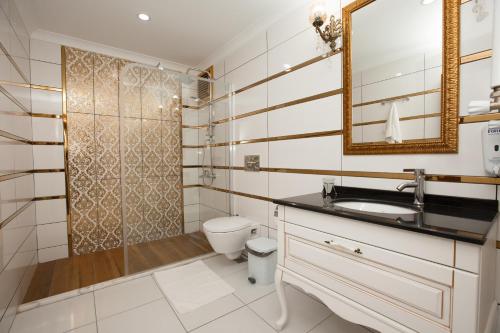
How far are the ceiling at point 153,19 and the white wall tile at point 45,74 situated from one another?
13.3 inches

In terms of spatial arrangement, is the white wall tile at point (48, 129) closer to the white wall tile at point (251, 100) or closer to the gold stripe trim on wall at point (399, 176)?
the white wall tile at point (251, 100)

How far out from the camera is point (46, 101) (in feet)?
8.18

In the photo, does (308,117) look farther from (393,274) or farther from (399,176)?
(393,274)

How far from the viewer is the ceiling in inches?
80.5

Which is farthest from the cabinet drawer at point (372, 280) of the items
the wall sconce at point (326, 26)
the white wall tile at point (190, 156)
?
the white wall tile at point (190, 156)

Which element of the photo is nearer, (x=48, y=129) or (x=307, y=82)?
(x=307, y=82)

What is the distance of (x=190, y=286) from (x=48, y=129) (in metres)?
2.25

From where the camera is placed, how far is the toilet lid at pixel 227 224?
2.23 m

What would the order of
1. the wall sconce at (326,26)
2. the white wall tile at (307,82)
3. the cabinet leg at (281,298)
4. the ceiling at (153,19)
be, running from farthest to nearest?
the ceiling at (153,19) < the white wall tile at (307,82) < the wall sconce at (326,26) < the cabinet leg at (281,298)

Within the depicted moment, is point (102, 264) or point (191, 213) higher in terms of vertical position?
point (191, 213)

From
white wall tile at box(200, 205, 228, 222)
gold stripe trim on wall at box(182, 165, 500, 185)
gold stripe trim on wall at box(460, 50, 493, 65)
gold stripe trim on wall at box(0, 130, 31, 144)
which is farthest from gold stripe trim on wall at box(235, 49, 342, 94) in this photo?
gold stripe trim on wall at box(0, 130, 31, 144)

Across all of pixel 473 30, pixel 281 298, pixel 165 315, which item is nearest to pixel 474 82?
pixel 473 30

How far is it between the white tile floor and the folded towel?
1.44 metres

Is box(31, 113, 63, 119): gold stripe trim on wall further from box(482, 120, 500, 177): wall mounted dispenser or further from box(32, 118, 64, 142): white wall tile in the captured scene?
box(482, 120, 500, 177): wall mounted dispenser
